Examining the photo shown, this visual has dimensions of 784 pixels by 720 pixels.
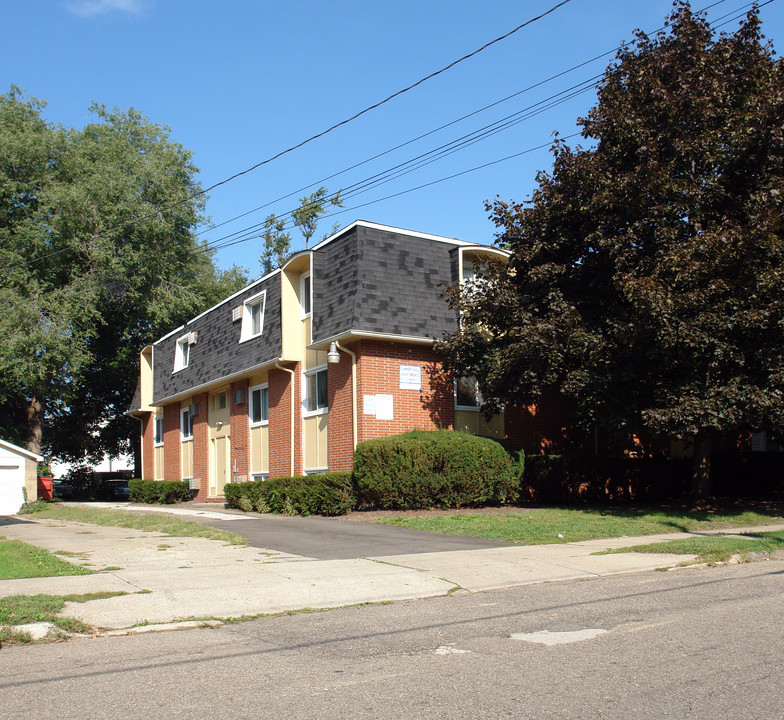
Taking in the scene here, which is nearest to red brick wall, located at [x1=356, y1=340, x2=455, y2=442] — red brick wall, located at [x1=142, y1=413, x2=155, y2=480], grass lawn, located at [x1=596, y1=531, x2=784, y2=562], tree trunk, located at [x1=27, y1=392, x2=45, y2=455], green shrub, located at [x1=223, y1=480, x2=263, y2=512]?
green shrub, located at [x1=223, y1=480, x2=263, y2=512]

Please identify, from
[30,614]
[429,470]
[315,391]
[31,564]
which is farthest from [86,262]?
[30,614]

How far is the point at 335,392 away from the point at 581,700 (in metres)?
16.3

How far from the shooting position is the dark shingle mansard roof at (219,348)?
23531mm

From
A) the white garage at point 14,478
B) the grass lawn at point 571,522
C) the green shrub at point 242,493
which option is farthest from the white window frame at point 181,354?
the grass lawn at point 571,522

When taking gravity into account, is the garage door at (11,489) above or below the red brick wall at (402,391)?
below

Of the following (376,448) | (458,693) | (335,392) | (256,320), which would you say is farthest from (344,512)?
(458,693)

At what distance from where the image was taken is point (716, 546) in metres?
12.1

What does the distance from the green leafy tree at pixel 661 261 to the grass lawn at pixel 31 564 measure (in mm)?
10170

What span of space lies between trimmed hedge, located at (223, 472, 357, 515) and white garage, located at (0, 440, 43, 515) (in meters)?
10.7

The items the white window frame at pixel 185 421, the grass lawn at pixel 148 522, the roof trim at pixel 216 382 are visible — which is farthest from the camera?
the white window frame at pixel 185 421

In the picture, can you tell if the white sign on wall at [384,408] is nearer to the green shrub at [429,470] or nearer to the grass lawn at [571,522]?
the green shrub at [429,470]

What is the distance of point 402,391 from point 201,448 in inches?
474

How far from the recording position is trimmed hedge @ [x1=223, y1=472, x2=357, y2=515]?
18281mm

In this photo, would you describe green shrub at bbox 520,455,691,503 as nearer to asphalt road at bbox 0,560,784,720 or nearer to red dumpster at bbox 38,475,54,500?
asphalt road at bbox 0,560,784,720
